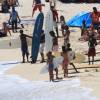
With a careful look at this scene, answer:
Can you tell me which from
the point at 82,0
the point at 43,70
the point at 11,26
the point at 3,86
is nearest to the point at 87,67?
the point at 43,70

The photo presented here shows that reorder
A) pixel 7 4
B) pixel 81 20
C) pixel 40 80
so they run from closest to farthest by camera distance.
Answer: pixel 40 80, pixel 81 20, pixel 7 4

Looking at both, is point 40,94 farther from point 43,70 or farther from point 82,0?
point 82,0

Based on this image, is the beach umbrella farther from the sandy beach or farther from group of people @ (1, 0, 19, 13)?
group of people @ (1, 0, 19, 13)

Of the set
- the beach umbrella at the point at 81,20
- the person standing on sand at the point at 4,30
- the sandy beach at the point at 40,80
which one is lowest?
the sandy beach at the point at 40,80

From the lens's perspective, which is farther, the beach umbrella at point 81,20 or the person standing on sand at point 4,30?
the person standing on sand at point 4,30

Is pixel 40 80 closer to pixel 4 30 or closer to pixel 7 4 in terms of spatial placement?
pixel 4 30

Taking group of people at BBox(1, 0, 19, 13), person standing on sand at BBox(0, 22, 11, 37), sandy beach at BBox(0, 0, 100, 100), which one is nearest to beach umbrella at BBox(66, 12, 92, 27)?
sandy beach at BBox(0, 0, 100, 100)

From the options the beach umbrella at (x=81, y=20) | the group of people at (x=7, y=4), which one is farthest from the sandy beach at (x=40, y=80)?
the group of people at (x=7, y=4)

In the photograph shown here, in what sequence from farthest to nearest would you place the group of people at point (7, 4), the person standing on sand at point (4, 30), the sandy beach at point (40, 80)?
the group of people at point (7, 4) < the person standing on sand at point (4, 30) < the sandy beach at point (40, 80)

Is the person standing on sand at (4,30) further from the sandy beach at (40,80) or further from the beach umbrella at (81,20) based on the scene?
the beach umbrella at (81,20)

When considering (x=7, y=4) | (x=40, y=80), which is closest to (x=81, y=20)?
(x=7, y=4)

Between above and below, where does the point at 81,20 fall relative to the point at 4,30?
above

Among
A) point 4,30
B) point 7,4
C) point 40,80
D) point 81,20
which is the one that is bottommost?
point 40,80

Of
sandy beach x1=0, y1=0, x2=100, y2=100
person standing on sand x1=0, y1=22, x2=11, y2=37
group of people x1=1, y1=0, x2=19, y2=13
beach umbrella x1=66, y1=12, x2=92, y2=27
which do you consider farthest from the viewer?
group of people x1=1, y1=0, x2=19, y2=13
